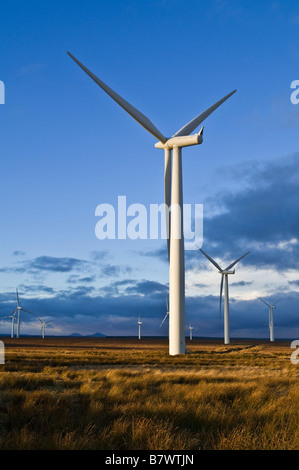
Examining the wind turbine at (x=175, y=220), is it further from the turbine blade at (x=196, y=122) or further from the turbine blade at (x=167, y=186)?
the turbine blade at (x=196, y=122)

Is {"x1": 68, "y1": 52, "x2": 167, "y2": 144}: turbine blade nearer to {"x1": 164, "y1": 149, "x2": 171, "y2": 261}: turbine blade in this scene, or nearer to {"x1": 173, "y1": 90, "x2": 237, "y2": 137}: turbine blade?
{"x1": 173, "y1": 90, "x2": 237, "y2": 137}: turbine blade

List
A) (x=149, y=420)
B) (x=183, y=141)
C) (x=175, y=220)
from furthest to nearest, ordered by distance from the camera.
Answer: (x=183, y=141), (x=175, y=220), (x=149, y=420)

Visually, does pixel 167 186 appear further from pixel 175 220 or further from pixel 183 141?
pixel 183 141

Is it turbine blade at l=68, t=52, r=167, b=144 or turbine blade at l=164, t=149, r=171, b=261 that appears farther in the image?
turbine blade at l=164, t=149, r=171, b=261

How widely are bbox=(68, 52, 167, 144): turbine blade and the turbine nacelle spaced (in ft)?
2.16

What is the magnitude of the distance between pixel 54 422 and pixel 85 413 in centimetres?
154

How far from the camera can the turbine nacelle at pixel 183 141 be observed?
4872 centimetres

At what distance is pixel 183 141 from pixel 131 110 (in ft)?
20.4

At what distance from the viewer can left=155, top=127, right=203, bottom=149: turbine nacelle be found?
4872 cm

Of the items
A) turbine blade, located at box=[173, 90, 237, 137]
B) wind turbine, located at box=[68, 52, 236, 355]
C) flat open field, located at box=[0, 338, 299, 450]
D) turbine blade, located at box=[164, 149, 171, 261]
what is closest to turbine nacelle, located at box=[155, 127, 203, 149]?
wind turbine, located at box=[68, 52, 236, 355]

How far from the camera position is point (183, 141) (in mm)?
49594

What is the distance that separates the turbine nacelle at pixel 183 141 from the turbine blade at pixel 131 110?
659 millimetres

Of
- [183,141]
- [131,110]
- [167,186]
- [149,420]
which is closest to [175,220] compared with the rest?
[167,186]
